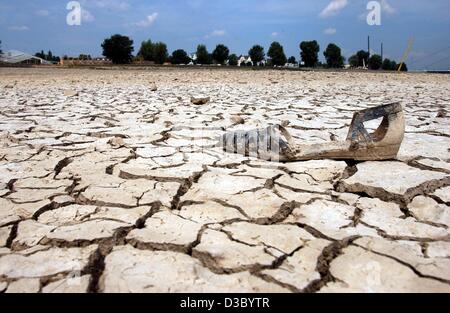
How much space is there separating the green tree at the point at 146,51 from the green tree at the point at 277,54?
14.5 metres

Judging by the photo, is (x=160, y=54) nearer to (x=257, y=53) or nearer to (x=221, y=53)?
(x=221, y=53)

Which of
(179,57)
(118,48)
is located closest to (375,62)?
(179,57)

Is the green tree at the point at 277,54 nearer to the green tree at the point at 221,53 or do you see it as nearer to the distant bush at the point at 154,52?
the green tree at the point at 221,53

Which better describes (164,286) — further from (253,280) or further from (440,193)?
(440,193)

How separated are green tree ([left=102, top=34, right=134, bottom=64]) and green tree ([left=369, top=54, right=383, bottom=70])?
2880 centimetres

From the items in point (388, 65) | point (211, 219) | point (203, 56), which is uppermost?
point (203, 56)

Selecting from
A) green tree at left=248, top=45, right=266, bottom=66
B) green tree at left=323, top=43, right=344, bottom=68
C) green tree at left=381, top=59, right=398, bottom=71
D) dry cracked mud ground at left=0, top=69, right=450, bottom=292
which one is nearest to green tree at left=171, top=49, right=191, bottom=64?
green tree at left=248, top=45, right=266, bottom=66

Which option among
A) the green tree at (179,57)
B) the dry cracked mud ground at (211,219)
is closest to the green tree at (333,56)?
the green tree at (179,57)

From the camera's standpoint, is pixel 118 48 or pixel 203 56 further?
pixel 203 56

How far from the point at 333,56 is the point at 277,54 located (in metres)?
7.28

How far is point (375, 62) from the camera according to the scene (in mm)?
45344

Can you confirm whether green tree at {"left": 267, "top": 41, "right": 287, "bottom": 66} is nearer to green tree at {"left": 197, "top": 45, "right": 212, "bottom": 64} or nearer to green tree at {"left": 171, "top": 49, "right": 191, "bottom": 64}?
green tree at {"left": 197, "top": 45, "right": 212, "bottom": 64}
